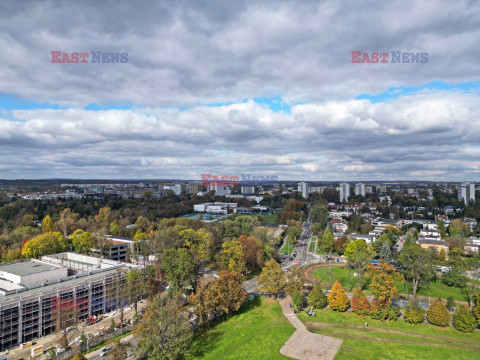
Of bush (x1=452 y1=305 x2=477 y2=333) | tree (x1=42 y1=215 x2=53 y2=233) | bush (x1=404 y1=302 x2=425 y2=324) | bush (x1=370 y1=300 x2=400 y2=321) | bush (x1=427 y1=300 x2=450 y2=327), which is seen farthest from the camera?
tree (x1=42 y1=215 x2=53 y2=233)

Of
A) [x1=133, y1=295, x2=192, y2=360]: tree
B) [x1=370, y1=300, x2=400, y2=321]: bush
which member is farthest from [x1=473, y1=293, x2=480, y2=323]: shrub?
[x1=133, y1=295, x2=192, y2=360]: tree

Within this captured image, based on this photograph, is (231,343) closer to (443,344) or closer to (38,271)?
(443,344)

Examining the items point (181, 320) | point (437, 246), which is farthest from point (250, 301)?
point (437, 246)

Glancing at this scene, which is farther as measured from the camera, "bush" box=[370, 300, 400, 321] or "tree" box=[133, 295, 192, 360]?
"bush" box=[370, 300, 400, 321]

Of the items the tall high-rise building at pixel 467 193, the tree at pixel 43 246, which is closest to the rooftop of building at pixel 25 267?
the tree at pixel 43 246

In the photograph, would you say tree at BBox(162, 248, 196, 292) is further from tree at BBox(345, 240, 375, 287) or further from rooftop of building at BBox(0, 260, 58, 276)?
tree at BBox(345, 240, 375, 287)

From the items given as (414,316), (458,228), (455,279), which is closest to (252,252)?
(414,316)

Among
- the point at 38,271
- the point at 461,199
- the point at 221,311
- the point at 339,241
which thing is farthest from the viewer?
the point at 461,199
